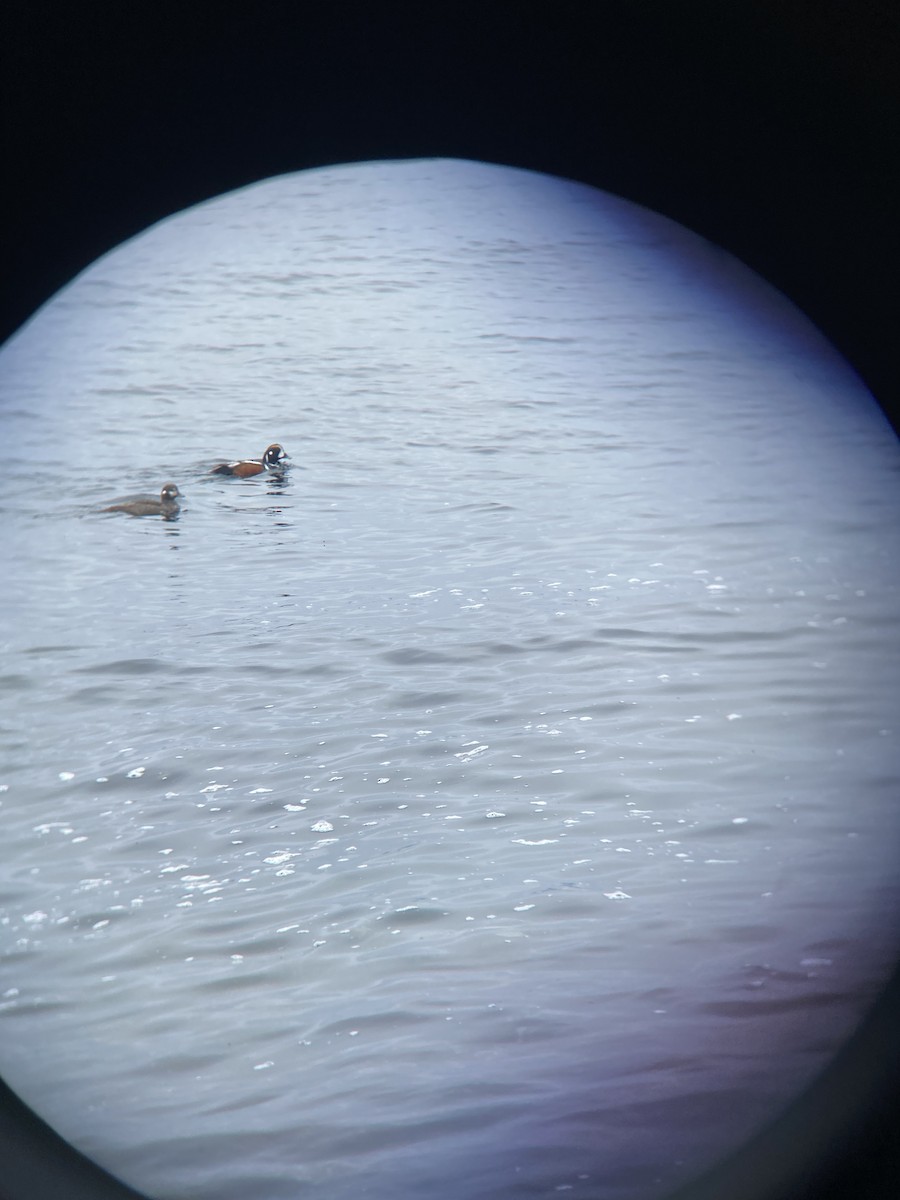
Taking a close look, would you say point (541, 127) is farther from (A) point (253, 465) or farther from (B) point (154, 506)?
(A) point (253, 465)

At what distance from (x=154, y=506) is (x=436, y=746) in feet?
7.38

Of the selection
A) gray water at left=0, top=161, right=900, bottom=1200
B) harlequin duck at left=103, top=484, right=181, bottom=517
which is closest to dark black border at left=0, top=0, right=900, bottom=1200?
gray water at left=0, top=161, right=900, bottom=1200

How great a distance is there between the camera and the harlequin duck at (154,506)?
5102 millimetres

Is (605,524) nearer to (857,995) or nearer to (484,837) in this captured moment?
(484,837)

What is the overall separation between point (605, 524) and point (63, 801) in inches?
108

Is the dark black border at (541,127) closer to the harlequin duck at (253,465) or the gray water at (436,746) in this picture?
the gray water at (436,746)

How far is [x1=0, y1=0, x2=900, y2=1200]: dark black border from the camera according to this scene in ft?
4.91

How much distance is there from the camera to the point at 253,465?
558 centimetres

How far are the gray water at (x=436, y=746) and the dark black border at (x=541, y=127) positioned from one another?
0.19 m

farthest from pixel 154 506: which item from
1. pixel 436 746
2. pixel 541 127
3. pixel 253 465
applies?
pixel 541 127

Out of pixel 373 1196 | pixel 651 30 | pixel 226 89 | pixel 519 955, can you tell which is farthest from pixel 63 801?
pixel 651 30

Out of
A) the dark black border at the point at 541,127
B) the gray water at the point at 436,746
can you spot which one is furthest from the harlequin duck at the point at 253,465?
the dark black border at the point at 541,127

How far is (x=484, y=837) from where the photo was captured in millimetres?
2883

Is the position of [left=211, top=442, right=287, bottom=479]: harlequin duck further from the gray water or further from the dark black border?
the dark black border
